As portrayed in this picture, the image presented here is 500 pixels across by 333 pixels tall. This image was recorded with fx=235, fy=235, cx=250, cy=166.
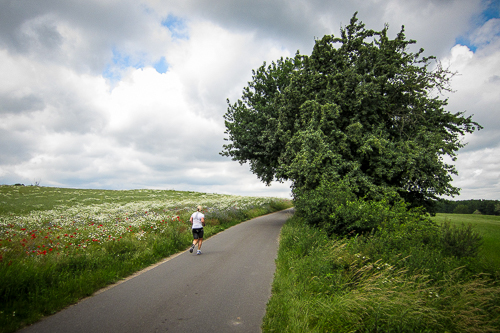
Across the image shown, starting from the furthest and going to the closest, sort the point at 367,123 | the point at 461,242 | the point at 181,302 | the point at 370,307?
the point at 367,123
the point at 461,242
the point at 181,302
the point at 370,307

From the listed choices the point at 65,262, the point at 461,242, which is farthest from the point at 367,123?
the point at 65,262

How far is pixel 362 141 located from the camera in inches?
621

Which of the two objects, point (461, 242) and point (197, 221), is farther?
point (197, 221)

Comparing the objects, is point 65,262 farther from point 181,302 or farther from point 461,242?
point 461,242

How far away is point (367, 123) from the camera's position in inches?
676

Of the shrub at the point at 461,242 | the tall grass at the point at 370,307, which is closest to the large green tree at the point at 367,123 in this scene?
the shrub at the point at 461,242

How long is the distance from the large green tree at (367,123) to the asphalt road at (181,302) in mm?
8639

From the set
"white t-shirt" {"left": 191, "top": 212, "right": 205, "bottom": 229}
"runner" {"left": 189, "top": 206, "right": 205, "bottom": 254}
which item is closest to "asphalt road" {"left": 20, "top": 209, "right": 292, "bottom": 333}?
"runner" {"left": 189, "top": 206, "right": 205, "bottom": 254}

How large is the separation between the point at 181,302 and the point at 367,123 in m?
16.6

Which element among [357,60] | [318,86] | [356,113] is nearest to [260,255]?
[356,113]

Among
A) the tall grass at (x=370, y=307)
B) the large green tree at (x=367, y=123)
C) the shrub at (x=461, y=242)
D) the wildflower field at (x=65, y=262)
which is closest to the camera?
the tall grass at (x=370, y=307)

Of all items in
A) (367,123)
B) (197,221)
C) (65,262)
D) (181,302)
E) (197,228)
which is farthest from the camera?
(367,123)

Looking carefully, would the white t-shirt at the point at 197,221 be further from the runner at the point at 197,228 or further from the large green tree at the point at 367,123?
the large green tree at the point at 367,123

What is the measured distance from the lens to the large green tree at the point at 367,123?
15.2 metres
